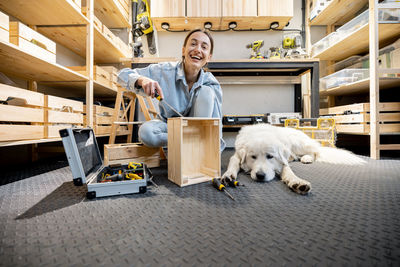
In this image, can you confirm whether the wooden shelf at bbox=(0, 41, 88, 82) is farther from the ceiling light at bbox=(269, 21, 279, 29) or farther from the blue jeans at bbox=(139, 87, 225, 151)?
the ceiling light at bbox=(269, 21, 279, 29)

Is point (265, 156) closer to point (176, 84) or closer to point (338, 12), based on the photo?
point (176, 84)

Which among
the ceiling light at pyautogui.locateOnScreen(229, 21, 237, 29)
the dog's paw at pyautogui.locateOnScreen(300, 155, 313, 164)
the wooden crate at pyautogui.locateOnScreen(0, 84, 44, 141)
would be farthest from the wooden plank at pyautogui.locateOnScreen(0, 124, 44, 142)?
the ceiling light at pyautogui.locateOnScreen(229, 21, 237, 29)

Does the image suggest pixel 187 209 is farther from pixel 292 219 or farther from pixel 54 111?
pixel 54 111

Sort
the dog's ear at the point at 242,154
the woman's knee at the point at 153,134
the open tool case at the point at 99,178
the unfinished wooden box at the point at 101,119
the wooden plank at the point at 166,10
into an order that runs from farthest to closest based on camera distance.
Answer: the wooden plank at the point at 166,10, the unfinished wooden box at the point at 101,119, the woman's knee at the point at 153,134, the dog's ear at the point at 242,154, the open tool case at the point at 99,178

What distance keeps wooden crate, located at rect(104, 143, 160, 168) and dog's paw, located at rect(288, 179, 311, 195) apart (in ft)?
3.27

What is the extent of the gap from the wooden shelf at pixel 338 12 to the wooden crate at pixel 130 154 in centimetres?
278

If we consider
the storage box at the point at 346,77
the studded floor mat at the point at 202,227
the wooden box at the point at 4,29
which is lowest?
the studded floor mat at the point at 202,227

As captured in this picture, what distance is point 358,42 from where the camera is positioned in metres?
2.18

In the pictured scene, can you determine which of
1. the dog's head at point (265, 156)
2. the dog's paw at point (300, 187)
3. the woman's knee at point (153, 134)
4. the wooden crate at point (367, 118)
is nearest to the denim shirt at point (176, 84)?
the woman's knee at point (153, 134)

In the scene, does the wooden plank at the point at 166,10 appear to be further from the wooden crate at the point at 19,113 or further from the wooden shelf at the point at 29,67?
the wooden crate at the point at 19,113

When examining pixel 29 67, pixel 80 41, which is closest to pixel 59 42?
pixel 80 41

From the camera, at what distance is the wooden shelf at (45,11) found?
1.36m

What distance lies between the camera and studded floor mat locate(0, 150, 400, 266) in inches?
17.6

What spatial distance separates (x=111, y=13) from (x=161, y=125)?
6.57ft
